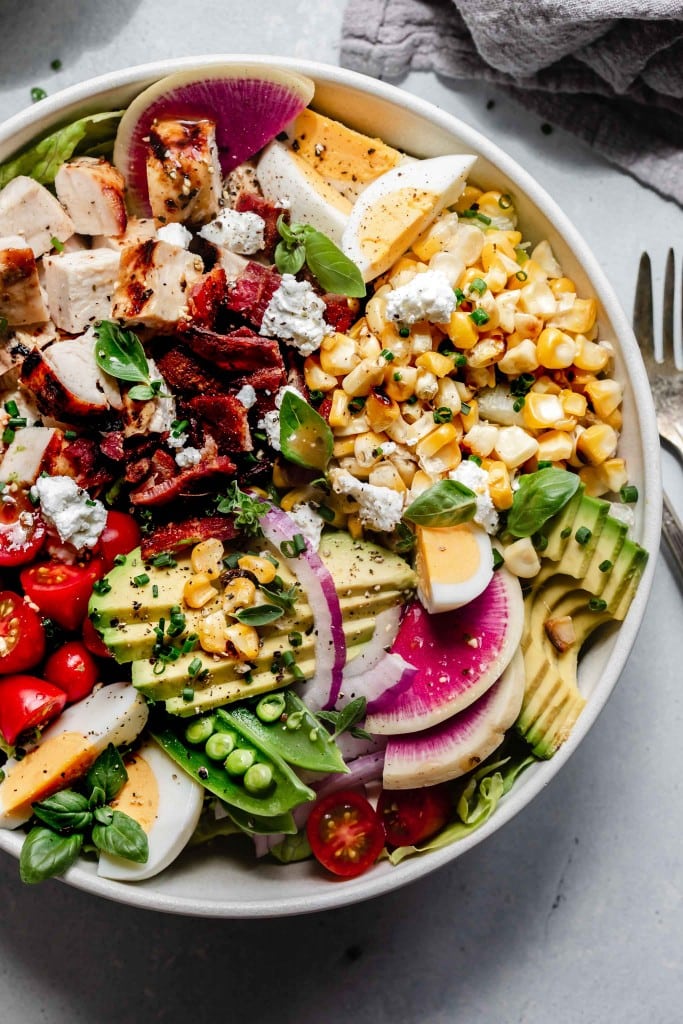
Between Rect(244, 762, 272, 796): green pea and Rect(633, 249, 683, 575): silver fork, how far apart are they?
1.55m

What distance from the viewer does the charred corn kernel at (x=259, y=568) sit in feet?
7.59

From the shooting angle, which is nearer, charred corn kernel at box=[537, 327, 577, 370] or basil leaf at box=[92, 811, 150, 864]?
basil leaf at box=[92, 811, 150, 864]

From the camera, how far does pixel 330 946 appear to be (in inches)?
113

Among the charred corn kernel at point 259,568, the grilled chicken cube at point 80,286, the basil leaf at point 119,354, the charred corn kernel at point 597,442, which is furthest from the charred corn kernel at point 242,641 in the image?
the charred corn kernel at point 597,442

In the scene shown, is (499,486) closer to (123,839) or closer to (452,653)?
(452,653)

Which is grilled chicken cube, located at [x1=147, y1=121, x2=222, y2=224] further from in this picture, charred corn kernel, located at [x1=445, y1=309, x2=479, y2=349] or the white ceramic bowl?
charred corn kernel, located at [x1=445, y1=309, x2=479, y2=349]

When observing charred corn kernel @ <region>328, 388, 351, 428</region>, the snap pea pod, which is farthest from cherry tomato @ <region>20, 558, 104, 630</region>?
charred corn kernel @ <region>328, 388, 351, 428</region>

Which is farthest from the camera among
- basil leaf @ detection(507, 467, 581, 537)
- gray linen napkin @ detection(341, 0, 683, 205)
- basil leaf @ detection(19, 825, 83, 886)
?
gray linen napkin @ detection(341, 0, 683, 205)

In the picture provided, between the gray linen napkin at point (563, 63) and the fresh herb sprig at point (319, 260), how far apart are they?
2.58 feet

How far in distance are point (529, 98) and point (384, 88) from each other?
628 millimetres

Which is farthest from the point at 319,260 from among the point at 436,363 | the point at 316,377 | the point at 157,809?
the point at 157,809

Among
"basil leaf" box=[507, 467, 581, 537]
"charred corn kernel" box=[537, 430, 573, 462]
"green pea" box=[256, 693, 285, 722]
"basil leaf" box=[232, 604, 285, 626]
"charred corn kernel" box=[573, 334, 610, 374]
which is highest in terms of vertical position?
"charred corn kernel" box=[573, 334, 610, 374]

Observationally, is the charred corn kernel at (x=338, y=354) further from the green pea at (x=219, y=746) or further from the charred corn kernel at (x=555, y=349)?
the green pea at (x=219, y=746)

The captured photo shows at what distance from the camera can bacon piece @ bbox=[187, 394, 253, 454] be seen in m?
2.36
